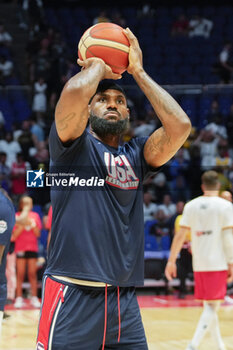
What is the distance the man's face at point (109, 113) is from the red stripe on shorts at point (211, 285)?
3619 millimetres

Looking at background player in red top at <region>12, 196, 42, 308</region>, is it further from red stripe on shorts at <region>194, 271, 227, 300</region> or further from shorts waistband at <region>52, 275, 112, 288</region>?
shorts waistband at <region>52, 275, 112, 288</region>

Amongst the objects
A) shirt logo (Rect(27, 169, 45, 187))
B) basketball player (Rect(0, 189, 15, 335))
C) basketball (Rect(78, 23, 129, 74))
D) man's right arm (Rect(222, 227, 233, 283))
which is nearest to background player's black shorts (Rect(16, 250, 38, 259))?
man's right arm (Rect(222, 227, 233, 283))

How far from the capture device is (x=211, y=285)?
6320mm

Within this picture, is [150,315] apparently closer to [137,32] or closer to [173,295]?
[173,295]

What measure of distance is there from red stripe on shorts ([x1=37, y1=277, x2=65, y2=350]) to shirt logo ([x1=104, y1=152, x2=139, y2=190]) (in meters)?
0.56

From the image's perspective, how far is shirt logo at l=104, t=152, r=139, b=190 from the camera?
2.93 meters

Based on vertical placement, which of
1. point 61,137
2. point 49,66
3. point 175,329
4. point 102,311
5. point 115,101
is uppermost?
point 49,66

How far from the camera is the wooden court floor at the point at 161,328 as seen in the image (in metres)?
6.66

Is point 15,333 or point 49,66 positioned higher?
point 49,66

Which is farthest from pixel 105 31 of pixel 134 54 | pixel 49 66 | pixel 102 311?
pixel 49 66

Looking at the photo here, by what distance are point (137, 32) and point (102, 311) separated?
15.0 m

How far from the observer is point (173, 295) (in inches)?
432

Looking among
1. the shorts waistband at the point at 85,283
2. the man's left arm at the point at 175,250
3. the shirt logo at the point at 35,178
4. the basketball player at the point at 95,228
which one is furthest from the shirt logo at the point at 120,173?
the man's left arm at the point at 175,250

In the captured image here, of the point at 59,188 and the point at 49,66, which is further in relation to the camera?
the point at 49,66
